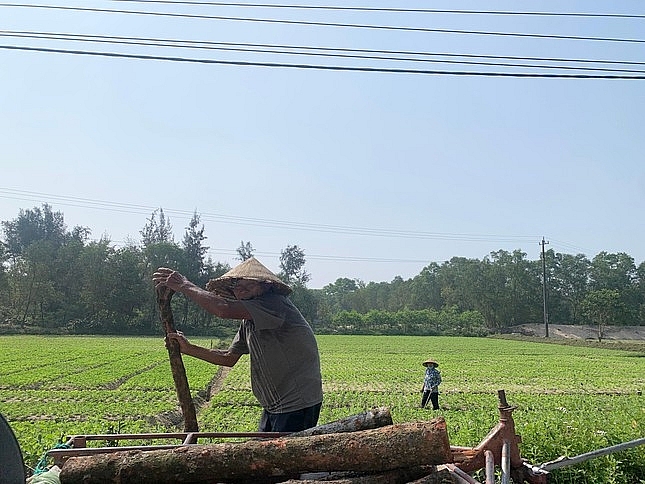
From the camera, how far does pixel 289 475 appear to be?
283cm

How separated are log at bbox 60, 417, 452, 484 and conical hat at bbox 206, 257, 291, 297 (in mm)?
1800

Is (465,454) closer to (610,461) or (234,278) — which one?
(234,278)

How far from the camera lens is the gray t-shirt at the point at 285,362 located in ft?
14.5

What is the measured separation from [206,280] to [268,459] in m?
64.4

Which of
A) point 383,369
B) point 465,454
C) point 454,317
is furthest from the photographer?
point 454,317

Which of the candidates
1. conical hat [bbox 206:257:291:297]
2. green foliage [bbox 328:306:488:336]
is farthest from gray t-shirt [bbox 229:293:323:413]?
green foliage [bbox 328:306:488:336]

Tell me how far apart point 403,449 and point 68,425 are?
1009 centimetres

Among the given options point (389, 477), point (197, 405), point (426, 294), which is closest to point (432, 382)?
point (197, 405)

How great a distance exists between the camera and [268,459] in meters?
2.80

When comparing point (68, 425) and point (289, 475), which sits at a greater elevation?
point (289, 475)

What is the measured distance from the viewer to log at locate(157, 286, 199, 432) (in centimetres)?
455

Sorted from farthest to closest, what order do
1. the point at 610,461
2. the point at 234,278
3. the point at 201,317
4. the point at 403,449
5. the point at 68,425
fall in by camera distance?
the point at 201,317
the point at 68,425
the point at 610,461
the point at 234,278
the point at 403,449

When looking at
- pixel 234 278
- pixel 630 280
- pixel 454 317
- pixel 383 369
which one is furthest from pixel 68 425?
pixel 630 280

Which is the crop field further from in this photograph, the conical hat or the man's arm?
the man's arm
